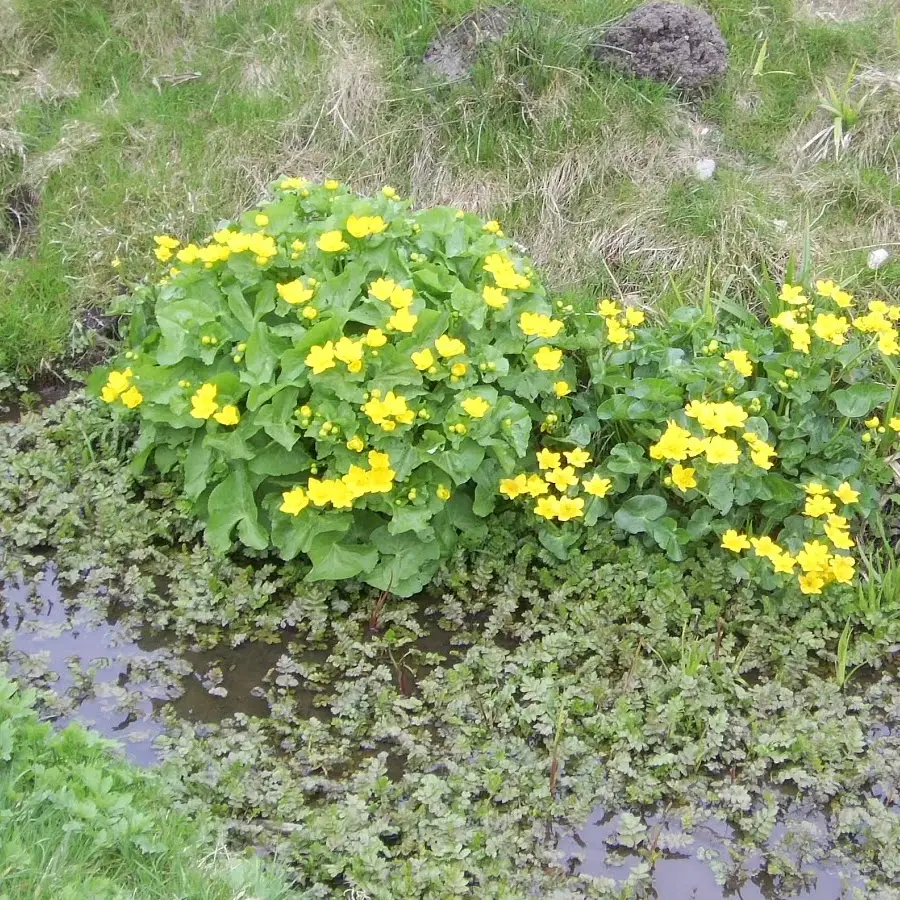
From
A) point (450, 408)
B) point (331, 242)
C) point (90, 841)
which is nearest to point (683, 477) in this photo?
point (450, 408)

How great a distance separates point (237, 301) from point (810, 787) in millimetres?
2118

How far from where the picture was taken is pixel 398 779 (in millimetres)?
2365

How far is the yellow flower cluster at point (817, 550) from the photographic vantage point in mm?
2557

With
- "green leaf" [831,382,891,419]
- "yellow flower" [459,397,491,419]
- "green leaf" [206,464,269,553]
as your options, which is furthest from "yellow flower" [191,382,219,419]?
"green leaf" [831,382,891,419]

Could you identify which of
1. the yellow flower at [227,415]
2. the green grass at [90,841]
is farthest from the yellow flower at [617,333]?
the green grass at [90,841]

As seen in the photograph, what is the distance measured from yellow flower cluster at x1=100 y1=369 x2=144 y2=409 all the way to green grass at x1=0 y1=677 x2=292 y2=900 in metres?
1.05

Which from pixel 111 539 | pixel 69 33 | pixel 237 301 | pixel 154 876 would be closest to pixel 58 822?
pixel 154 876

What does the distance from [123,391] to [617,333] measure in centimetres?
160

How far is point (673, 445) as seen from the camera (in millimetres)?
2609

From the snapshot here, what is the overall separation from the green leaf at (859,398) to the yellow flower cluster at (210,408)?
1859 millimetres

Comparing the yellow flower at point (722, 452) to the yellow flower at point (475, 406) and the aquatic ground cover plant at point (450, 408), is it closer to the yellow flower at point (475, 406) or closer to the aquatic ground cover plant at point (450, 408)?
the aquatic ground cover plant at point (450, 408)

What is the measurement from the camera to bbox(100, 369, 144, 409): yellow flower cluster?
2.78 m

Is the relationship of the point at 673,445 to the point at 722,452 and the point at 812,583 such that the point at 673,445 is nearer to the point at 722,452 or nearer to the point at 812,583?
the point at 722,452

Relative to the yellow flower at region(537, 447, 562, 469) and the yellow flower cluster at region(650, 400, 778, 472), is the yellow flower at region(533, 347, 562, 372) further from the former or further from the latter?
the yellow flower cluster at region(650, 400, 778, 472)
